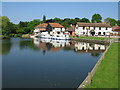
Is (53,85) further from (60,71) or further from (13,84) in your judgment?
(60,71)

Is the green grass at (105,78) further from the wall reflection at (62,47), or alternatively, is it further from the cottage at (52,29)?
the cottage at (52,29)

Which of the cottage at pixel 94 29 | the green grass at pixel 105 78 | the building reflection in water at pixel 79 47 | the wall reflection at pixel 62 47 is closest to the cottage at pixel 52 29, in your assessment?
the cottage at pixel 94 29

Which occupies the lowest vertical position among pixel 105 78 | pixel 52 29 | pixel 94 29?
pixel 105 78

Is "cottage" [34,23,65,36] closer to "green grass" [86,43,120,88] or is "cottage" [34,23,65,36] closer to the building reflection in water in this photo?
the building reflection in water

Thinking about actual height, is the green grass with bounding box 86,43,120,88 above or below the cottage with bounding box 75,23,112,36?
below

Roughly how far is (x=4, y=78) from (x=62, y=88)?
19.6ft

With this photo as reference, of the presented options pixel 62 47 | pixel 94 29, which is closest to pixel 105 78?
pixel 62 47

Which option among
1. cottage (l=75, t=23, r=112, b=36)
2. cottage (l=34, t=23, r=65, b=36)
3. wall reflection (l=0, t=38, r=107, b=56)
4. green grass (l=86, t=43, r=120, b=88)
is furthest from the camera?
cottage (l=34, t=23, r=65, b=36)

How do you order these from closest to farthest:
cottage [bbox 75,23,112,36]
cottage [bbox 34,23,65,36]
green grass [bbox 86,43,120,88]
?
1. green grass [bbox 86,43,120,88]
2. cottage [bbox 75,23,112,36]
3. cottage [bbox 34,23,65,36]

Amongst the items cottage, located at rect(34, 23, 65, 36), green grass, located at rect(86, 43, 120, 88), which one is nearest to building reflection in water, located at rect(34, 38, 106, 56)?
green grass, located at rect(86, 43, 120, 88)

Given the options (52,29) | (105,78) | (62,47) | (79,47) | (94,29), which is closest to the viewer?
(105,78)

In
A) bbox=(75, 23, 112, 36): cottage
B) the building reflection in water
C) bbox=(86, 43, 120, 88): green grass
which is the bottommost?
bbox=(86, 43, 120, 88): green grass

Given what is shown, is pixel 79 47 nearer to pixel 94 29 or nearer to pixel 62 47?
pixel 62 47

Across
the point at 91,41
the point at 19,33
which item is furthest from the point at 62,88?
the point at 19,33
